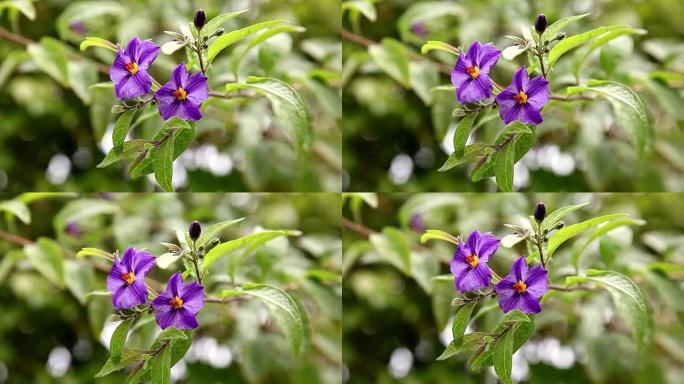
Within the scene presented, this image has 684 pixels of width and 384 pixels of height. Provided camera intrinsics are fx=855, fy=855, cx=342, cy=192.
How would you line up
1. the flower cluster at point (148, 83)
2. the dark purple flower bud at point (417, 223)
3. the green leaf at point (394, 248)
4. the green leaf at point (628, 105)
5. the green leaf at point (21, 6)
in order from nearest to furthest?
the flower cluster at point (148, 83) → the green leaf at point (628, 105) → the green leaf at point (394, 248) → the green leaf at point (21, 6) → the dark purple flower bud at point (417, 223)

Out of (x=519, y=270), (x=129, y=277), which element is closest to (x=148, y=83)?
(x=129, y=277)

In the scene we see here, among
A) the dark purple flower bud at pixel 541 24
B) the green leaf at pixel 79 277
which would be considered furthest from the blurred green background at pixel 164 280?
the dark purple flower bud at pixel 541 24

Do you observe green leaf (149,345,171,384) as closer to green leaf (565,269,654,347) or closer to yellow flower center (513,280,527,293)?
yellow flower center (513,280,527,293)

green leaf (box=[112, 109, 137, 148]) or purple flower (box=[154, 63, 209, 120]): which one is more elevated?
purple flower (box=[154, 63, 209, 120])

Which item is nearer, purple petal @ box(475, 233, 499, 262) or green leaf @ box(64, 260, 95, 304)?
→ purple petal @ box(475, 233, 499, 262)

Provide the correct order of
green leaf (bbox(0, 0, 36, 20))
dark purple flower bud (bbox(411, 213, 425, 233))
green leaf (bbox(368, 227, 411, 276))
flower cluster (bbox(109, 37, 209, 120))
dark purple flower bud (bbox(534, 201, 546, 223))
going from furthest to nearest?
dark purple flower bud (bbox(411, 213, 425, 233)), green leaf (bbox(0, 0, 36, 20)), green leaf (bbox(368, 227, 411, 276)), flower cluster (bbox(109, 37, 209, 120)), dark purple flower bud (bbox(534, 201, 546, 223))

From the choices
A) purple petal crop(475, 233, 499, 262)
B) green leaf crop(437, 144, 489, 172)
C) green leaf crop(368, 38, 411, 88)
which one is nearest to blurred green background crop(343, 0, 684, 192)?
green leaf crop(368, 38, 411, 88)

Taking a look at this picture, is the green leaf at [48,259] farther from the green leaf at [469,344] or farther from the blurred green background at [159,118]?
the green leaf at [469,344]
